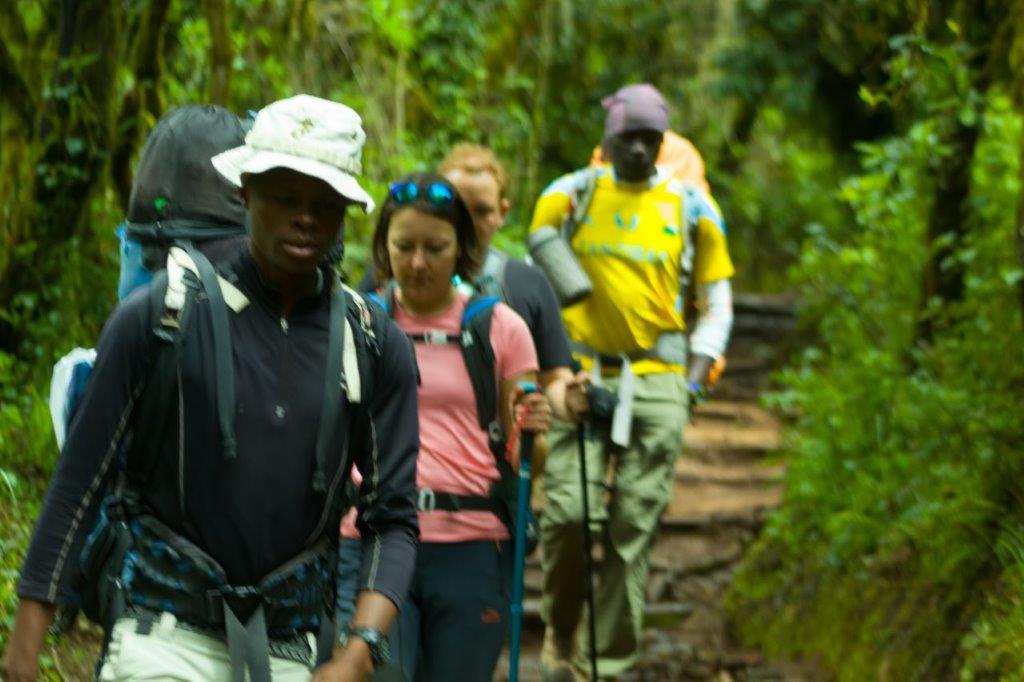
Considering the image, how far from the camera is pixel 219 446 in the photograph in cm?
317

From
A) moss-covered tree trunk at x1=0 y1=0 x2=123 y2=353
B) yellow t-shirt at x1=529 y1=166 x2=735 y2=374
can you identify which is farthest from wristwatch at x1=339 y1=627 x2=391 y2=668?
moss-covered tree trunk at x1=0 y1=0 x2=123 y2=353

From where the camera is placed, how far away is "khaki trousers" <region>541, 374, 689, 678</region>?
7.50m

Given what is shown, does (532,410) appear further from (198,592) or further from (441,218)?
(198,592)

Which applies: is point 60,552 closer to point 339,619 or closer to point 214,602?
point 214,602

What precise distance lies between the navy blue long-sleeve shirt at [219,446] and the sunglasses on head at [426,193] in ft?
5.41

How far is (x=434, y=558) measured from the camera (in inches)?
196

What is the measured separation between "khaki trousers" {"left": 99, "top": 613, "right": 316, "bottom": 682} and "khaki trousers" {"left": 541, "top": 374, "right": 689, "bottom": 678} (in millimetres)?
4308

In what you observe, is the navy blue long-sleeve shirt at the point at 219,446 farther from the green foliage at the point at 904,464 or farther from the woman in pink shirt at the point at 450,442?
the green foliage at the point at 904,464

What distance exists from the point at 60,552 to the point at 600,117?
1604 centimetres

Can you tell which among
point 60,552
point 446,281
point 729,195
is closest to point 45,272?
Result: point 446,281

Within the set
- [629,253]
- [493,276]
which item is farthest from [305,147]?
[629,253]

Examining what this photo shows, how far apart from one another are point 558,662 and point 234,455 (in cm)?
452

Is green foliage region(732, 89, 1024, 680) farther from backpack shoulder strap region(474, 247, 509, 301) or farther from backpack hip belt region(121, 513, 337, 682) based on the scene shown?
backpack hip belt region(121, 513, 337, 682)

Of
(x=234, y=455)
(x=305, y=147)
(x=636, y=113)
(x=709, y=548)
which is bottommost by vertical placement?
(x=709, y=548)
